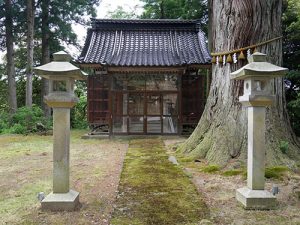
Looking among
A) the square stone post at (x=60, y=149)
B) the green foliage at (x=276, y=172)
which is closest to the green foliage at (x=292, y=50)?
the green foliage at (x=276, y=172)

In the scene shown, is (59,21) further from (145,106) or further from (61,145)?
(61,145)

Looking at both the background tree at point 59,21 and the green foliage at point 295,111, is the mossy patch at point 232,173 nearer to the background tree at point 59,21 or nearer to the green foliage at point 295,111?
the green foliage at point 295,111

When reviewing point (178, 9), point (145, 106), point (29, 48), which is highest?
point (178, 9)

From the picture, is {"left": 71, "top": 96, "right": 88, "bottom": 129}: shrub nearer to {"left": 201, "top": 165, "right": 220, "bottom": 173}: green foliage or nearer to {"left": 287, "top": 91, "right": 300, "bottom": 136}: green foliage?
{"left": 287, "top": 91, "right": 300, "bottom": 136}: green foliage

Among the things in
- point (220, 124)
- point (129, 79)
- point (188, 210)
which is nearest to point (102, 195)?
point (188, 210)

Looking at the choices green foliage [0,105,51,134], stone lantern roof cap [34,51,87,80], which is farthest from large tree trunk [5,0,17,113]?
stone lantern roof cap [34,51,87,80]

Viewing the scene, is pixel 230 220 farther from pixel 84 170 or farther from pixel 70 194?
pixel 84 170

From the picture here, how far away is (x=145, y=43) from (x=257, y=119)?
1148 cm

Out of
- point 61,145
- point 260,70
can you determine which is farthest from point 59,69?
point 260,70

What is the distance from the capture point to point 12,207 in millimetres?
4062

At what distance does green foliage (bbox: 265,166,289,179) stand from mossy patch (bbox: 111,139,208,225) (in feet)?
4.64

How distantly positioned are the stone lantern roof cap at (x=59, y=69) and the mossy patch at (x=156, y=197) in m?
1.91

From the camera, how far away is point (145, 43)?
15.0 metres

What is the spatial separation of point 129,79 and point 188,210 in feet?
30.9
